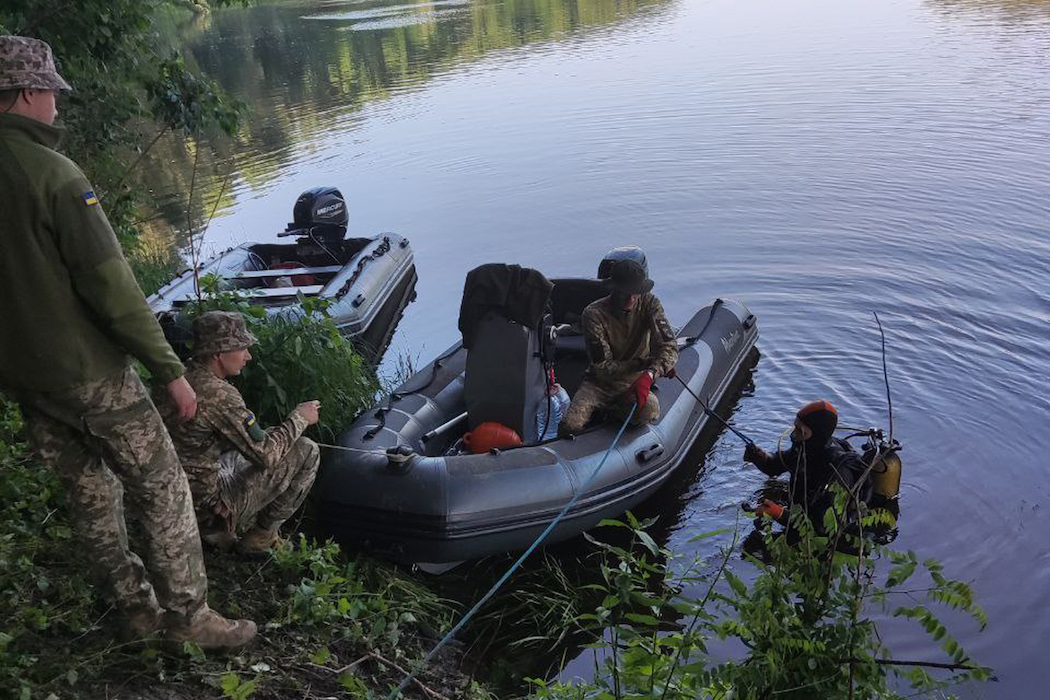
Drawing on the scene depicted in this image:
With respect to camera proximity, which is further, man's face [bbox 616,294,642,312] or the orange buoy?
man's face [bbox 616,294,642,312]

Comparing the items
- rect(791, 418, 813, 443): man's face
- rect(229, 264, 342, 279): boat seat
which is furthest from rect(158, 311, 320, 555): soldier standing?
rect(229, 264, 342, 279): boat seat

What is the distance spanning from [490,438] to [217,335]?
91.1 inches

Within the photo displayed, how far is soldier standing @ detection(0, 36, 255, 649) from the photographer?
104 inches

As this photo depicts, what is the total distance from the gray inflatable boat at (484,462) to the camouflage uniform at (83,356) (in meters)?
1.97

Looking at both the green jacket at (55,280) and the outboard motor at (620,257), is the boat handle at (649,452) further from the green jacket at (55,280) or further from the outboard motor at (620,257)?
the green jacket at (55,280)

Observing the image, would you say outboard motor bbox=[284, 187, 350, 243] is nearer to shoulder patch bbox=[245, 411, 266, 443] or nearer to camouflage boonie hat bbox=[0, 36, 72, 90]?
shoulder patch bbox=[245, 411, 266, 443]

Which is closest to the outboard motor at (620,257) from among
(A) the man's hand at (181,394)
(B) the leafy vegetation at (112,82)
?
(B) the leafy vegetation at (112,82)

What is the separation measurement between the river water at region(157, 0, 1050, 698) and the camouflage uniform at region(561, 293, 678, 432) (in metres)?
0.87

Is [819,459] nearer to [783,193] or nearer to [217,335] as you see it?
[217,335]

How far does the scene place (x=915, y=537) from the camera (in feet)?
18.4

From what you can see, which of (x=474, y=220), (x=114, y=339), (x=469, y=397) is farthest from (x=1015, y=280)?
(x=114, y=339)

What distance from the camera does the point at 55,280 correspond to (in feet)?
8.95

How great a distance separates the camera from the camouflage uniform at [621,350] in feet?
20.4

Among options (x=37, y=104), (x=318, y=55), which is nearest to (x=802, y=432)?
(x=37, y=104)
